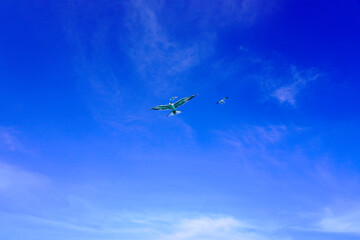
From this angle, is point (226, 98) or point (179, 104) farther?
point (226, 98)

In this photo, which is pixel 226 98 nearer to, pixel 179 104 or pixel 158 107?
pixel 179 104

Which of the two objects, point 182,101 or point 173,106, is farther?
point 173,106

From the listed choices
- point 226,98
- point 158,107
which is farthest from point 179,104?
point 226,98

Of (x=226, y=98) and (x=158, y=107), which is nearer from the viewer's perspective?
(x=158, y=107)

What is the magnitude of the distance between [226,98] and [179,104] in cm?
1200

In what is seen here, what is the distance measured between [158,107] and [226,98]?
1569cm

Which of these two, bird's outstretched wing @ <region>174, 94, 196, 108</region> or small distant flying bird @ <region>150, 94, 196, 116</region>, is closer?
bird's outstretched wing @ <region>174, 94, 196, 108</region>

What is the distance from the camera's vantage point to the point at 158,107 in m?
51.2

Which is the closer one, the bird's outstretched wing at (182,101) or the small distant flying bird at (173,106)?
the bird's outstretched wing at (182,101)

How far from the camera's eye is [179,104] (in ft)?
166

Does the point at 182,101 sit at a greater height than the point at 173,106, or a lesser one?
greater

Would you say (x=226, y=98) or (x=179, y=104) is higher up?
(x=226, y=98)
